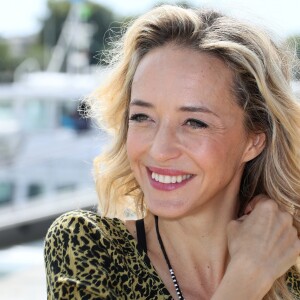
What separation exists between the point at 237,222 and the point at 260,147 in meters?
0.25

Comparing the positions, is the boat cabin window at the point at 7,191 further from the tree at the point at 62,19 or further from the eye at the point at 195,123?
the tree at the point at 62,19

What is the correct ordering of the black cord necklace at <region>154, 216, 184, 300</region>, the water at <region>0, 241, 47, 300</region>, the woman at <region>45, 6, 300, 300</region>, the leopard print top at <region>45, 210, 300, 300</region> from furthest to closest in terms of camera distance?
the water at <region>0, 241, 47, 300</region>, the black cord necklace at <region>154, 216, 184, 300</region>, the woman at <region>45, 6, 300, 300</region>, the leopard print top at <region>45, 210, 300, 300</region>

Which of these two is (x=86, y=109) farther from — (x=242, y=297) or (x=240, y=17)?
(x=242, y=297)

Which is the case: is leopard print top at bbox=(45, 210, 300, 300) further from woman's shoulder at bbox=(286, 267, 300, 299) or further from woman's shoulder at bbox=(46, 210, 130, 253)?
woman's shoulder at bbox=(286, 267, 300, 299)

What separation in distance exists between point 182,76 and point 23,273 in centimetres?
543

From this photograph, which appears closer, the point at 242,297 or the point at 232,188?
the point at 242,297

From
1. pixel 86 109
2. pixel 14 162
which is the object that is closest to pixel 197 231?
pixel 86 109

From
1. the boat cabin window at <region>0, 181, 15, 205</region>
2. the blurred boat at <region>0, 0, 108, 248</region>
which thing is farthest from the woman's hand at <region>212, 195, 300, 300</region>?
the boat cabin window at <region>0, 181, 15, 205</region>

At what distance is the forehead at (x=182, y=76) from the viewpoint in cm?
213

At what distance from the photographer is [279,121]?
2.35m

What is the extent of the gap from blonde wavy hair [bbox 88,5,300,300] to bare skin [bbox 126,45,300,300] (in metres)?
0.05

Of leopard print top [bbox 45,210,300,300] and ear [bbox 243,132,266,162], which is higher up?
ear [bbox 243,132,266,162]

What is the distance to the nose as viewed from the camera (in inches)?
82.4

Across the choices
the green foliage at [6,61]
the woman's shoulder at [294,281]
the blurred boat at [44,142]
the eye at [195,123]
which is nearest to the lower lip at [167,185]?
the eye at [195,123]
